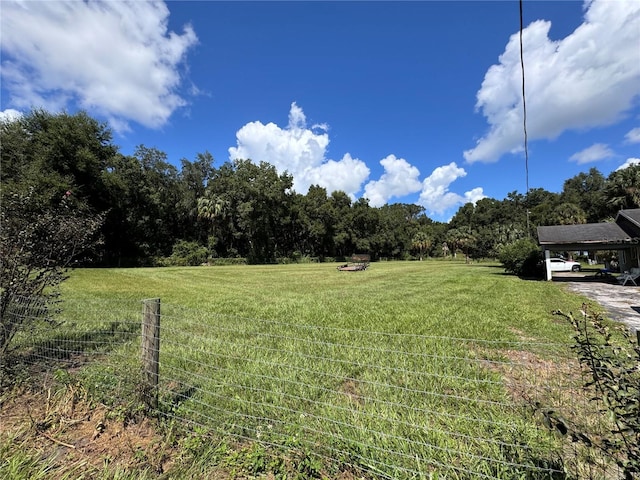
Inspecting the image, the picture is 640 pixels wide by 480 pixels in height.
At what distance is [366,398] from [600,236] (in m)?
20.4

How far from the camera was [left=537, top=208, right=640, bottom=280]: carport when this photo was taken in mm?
16344

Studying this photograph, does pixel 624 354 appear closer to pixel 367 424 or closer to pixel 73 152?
pixel 367 424

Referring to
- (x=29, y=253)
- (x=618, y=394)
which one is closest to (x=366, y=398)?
(x=618, y=394)

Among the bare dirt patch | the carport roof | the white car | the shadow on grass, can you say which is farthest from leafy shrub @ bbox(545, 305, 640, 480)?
the white car

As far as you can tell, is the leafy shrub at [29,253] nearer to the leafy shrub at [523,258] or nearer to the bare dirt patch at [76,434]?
the bare dirt patch at [76,434]

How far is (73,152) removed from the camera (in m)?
31.0

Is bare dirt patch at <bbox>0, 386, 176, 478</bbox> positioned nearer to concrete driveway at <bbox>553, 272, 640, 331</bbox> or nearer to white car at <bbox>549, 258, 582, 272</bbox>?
concrete driveway at <bbox>553, 272, 640, 331</bbox>

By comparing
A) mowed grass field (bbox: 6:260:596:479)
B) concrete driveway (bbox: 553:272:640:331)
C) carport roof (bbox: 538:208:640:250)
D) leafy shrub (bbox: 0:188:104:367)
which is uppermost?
carport roof (bbox: 538:208:640:250)

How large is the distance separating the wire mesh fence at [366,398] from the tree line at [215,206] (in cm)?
1870

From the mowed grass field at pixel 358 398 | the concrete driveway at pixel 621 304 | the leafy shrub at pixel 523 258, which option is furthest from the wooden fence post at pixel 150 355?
the leafy shrub at pixel 523 258

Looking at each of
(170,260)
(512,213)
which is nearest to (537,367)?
(170,260)

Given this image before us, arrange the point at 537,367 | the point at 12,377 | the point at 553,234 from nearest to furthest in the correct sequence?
the point at 12,377 < the point at 537,367 < the point at 553,234

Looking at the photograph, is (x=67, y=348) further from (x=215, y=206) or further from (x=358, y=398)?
(x=215, y=206)

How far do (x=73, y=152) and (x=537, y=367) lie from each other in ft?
129
